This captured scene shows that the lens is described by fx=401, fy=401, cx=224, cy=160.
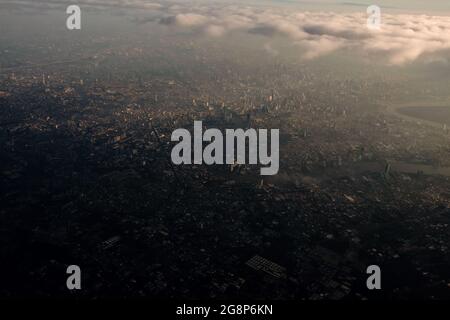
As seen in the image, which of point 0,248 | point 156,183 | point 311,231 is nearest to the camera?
point 0,248

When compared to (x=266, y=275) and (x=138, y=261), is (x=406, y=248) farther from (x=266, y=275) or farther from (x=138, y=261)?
(x=138, y=261)
